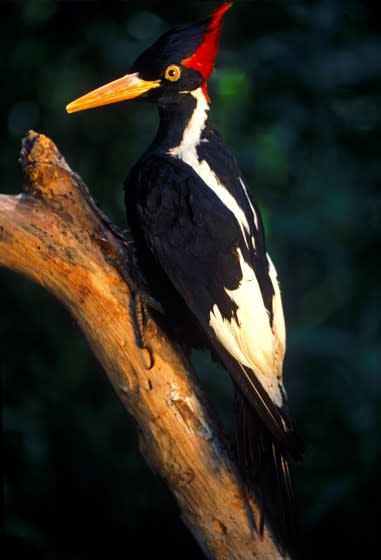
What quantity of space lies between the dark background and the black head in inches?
27.7

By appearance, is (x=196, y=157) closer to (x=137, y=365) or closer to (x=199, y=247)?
(x=199, y=247)

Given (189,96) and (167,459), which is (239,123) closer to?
(189,96)

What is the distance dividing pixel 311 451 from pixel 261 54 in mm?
1145

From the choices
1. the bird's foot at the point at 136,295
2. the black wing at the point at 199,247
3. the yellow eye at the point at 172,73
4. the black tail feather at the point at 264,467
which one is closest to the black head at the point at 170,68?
the yellow eye at the point at 172,73

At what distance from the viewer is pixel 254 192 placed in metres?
2.38

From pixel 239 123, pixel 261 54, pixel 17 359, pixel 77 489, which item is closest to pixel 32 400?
pixel 17 359

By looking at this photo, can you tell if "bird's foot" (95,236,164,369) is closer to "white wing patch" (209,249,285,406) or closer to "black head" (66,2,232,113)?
"white wing patch" (209,249,285,406)

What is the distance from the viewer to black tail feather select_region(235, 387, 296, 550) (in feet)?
4.82

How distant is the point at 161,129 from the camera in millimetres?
1636

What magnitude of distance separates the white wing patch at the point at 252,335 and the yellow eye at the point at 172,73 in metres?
0.36

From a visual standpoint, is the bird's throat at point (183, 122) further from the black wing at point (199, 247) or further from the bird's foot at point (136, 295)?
the bird's foot at point (136, 295)

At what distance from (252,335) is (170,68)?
52 centimetres

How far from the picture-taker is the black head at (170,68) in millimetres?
1563

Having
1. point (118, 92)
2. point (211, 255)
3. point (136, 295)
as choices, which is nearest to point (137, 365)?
point (136, 295)
